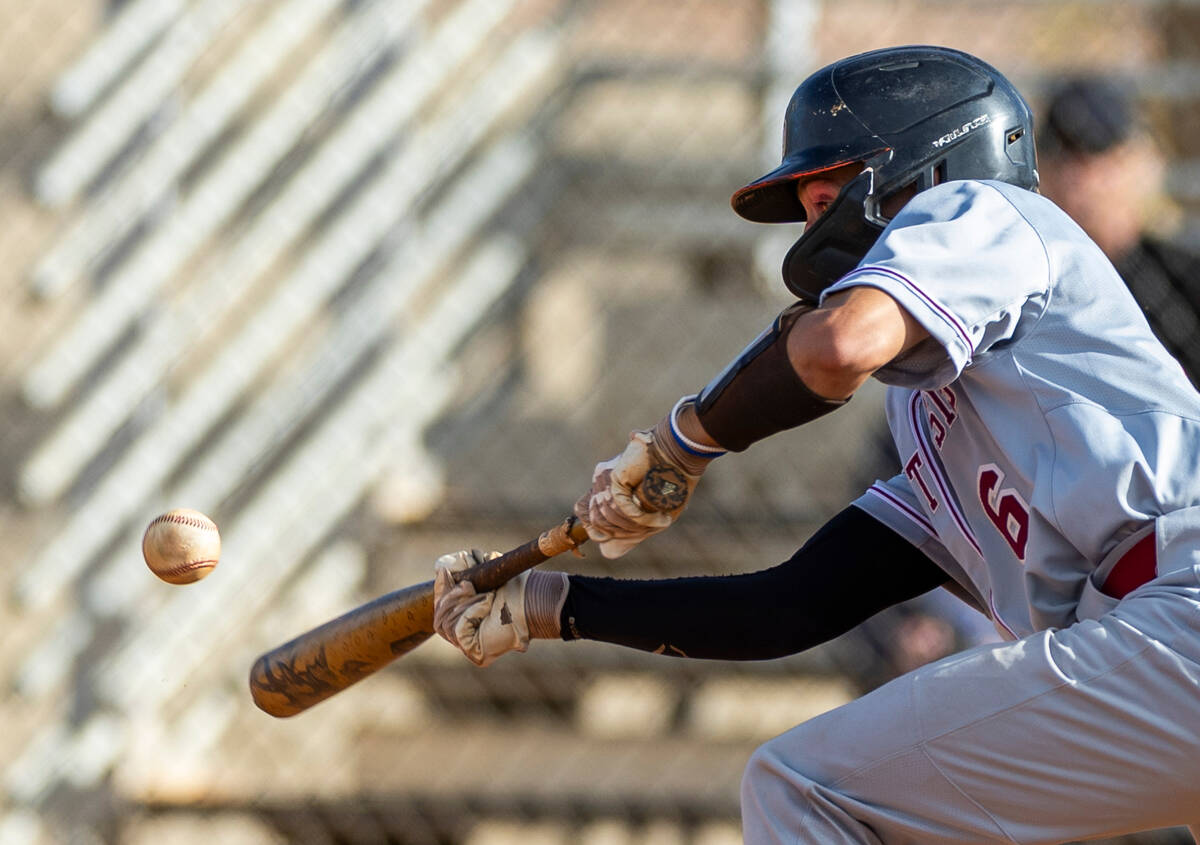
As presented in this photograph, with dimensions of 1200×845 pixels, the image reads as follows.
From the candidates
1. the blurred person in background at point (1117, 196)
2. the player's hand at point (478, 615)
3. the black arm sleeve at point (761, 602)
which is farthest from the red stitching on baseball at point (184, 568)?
the blurred person in background at point (1117, 196)

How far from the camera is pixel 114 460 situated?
13.8 feet

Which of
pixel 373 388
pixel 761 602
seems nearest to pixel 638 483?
pixel 761 602

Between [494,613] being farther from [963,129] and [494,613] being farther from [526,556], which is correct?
[963,129]

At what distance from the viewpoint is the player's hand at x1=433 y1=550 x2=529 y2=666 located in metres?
2.41

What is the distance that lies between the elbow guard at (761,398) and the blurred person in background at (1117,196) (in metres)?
1.75

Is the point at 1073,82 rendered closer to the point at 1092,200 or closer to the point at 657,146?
the point at 1092,200

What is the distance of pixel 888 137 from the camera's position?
2234mm

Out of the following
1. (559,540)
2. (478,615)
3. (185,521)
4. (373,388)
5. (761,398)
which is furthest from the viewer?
(373,388)

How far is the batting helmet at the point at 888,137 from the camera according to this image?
Result: 7.28ft

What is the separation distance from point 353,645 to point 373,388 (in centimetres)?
192

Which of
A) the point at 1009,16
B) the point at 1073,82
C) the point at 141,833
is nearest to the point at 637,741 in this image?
the point at 141,833

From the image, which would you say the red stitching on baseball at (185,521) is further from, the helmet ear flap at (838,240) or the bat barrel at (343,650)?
the helmet ear flap at (838,240)

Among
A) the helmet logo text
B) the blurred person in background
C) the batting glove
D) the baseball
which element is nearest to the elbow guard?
the helmet logo text

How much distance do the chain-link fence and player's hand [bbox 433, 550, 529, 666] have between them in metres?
1.67
